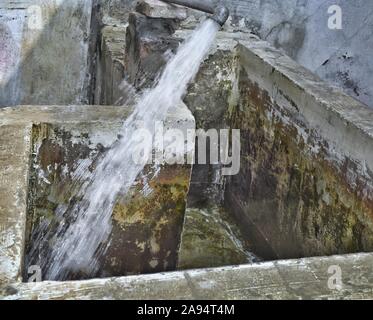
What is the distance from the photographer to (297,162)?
3.54m

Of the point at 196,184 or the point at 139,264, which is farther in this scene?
the point at 196,184

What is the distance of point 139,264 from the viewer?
3107 millimetres

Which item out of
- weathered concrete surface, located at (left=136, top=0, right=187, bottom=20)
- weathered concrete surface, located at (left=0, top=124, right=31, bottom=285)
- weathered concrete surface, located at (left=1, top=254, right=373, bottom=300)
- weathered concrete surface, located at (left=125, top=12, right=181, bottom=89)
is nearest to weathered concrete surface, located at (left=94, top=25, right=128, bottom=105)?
weathered concrete surface, located at (left=125, top=12, right=181, bottom=89)

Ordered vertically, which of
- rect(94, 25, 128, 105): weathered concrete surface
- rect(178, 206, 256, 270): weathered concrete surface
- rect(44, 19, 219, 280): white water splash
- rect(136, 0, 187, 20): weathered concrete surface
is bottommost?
rect(178, 206, 256, 270): weathered concrete surface

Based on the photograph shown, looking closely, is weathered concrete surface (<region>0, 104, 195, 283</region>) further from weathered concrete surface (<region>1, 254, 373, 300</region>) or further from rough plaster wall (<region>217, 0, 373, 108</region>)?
rough plaster wall (<region>217, 0, 373, 108</region>)

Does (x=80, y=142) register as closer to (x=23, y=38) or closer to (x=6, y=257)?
(x=6, y=257)

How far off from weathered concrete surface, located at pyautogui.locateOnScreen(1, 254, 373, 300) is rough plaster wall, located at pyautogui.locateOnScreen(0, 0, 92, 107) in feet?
9.22

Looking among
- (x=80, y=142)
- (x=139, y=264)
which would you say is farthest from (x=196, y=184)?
(x=80, y=142)

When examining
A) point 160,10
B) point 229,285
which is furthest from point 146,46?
point 229,285

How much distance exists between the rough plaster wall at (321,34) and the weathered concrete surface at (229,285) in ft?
11.9

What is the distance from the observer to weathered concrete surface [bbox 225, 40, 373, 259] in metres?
2.98

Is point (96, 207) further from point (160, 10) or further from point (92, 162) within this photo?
point (160, 10)
